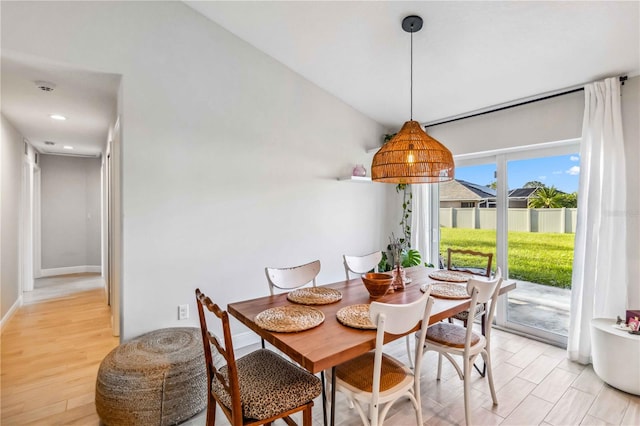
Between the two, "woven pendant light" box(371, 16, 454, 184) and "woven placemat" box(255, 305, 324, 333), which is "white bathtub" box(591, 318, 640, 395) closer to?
"woven pendant light" box(371, 16, 454, 184)

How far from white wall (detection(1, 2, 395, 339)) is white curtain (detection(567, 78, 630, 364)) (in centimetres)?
242

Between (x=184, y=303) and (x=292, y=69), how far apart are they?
2596 millimetres

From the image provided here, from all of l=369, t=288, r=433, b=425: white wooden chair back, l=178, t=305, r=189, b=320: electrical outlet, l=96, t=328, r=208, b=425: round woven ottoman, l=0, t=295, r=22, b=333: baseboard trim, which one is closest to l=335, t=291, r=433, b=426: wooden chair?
l=369, t=288, r=433, b=425: white wooden chair back

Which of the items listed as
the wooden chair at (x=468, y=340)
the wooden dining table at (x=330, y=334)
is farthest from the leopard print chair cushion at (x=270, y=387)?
the wooden chair at (x=468, y=340)

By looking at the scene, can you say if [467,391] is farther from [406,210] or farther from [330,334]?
[406,210]

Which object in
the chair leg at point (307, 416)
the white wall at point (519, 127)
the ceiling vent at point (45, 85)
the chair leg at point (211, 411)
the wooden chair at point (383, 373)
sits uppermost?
the ceiling vent at point (45, 85)

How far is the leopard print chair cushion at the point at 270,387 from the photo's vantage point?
1.36 m

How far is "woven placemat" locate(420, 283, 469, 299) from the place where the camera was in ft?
6.73

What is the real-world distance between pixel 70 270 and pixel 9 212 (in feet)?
10.0

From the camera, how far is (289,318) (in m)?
1.68

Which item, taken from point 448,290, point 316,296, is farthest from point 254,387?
point 448,290

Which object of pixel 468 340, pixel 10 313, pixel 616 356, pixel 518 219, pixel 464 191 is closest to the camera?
pixel 468 340

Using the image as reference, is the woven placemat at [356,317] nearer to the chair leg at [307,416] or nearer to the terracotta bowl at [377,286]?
the terracotta bowl at [377,286]

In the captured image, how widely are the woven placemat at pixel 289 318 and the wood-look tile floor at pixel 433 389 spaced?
2.59ft
